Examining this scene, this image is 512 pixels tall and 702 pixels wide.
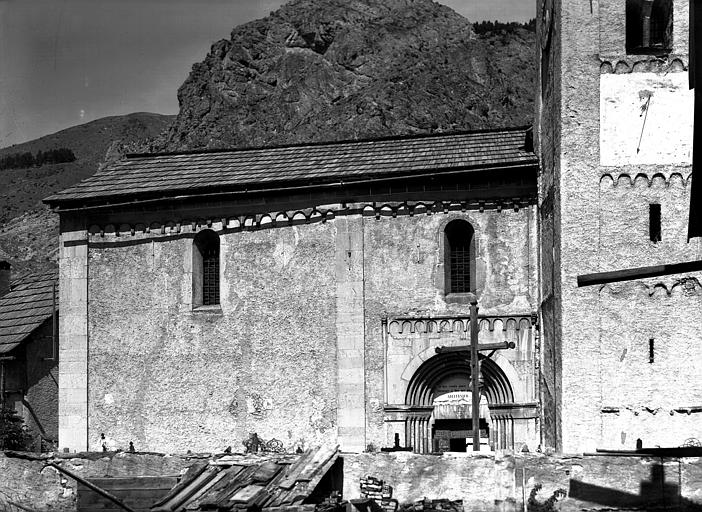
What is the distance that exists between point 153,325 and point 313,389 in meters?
4.44

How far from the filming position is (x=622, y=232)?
22938mm

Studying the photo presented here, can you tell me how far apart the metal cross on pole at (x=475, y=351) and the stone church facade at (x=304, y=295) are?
0.46m

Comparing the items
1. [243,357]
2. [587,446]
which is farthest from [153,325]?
[587,446]

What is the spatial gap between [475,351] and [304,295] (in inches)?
198

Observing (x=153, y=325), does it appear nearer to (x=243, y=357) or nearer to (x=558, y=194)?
(x=243, y=357)

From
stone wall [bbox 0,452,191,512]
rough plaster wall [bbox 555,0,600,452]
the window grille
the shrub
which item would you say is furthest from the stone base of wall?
the shrub

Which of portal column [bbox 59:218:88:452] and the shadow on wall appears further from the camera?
portal column [bbox 59:218:88:452]

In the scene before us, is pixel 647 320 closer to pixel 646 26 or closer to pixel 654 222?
pixel 654 222

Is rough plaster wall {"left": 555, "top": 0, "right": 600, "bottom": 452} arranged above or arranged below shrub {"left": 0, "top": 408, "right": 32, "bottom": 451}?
above

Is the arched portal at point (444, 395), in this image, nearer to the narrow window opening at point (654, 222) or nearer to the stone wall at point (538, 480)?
the narrow window opening at point (654, 222)

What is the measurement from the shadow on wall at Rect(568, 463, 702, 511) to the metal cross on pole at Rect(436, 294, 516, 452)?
14.5 ft

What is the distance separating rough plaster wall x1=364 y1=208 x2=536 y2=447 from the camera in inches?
1024

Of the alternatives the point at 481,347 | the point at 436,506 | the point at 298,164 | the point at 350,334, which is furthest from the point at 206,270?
the point at 436,506

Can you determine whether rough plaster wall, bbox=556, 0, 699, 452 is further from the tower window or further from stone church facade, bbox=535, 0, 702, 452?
the tower window
